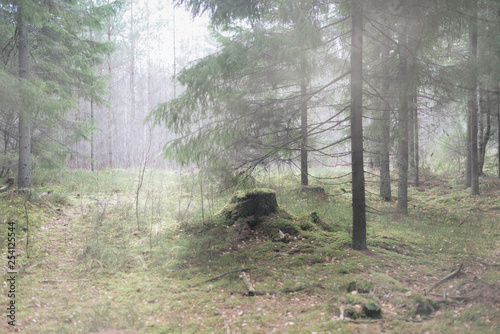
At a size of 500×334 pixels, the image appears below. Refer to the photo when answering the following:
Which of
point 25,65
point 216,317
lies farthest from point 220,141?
point 25,65

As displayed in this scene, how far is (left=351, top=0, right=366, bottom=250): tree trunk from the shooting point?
5.71 meters

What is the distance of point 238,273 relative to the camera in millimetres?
5406

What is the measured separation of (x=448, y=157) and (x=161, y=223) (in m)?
16.1

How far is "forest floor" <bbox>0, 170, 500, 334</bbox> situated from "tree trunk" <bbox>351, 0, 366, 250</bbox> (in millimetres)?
348

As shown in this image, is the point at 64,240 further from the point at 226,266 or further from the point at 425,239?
the point at 425,239

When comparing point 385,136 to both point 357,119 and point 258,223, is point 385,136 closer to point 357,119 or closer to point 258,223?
point 357,119

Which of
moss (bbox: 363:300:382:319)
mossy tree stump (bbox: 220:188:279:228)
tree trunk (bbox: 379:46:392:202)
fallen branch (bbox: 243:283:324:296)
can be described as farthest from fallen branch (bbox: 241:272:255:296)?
tree trunk (bbox: 379:46:392:202)

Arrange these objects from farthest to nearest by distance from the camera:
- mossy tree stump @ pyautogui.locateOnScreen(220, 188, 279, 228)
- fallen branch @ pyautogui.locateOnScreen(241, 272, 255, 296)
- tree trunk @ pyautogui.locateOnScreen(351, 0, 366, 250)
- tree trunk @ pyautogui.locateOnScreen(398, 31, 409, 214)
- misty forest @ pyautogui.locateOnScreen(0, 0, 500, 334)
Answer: tree trunk @ pyautogui.locateOnScreen(398, 31, 409, 214) < mossy tree stump @ pyautogui.locateOnScreen(220, 188, 279, 228) < tree trunk @ pyautogui.locateOnScreen(351, 0, 366, 250) < fallen branch @ pyautogui.locateOnScreen(241, 272, 255, 296) < misty forest @ pyautogui.locateOnScreen(0, 0, 500, 334)

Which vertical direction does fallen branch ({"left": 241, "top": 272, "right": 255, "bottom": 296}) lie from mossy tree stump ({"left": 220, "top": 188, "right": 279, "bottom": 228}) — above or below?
below

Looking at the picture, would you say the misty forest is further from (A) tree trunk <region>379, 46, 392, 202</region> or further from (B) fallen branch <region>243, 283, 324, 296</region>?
(A) tree trunk <region>379, 46, 392, 202</region>

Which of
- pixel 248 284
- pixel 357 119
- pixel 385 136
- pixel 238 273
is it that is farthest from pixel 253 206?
pixel 385 136

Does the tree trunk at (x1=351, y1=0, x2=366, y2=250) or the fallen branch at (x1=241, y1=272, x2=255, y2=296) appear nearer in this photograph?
the fallen branch at (x1=241, y1=272, x2=255, y2=296)

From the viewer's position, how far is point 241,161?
648cm

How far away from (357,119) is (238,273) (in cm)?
354
